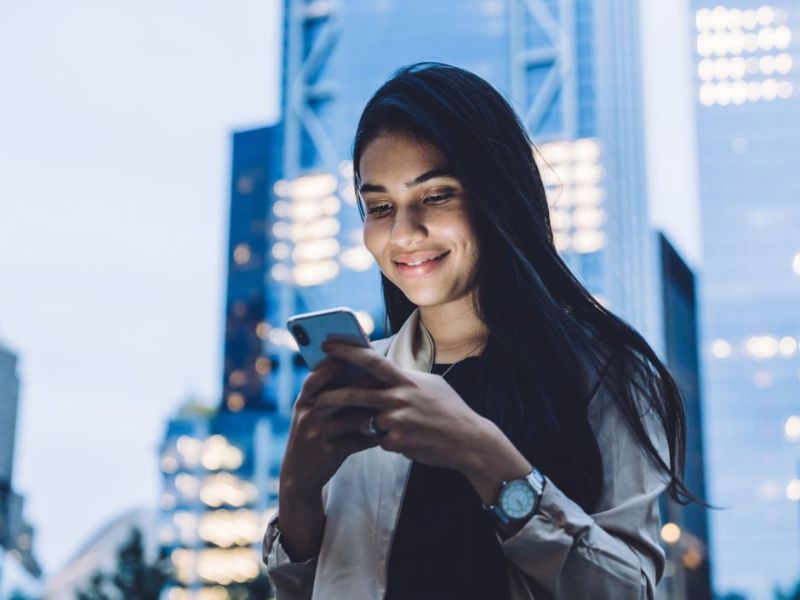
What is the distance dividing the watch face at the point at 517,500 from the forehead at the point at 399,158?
0.42m

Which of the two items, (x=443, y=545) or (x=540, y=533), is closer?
(x=540, y=533)

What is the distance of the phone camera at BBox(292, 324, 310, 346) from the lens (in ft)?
3.90

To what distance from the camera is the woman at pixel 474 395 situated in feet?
4.30

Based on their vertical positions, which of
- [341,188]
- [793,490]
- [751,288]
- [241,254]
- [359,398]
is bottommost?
[793,490]

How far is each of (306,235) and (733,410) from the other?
28.3 meters

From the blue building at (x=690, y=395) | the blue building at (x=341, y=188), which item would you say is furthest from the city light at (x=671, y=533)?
the blue building at (x=341, y=188)

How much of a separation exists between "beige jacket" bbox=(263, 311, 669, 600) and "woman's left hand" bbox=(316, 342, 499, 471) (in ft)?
0.36

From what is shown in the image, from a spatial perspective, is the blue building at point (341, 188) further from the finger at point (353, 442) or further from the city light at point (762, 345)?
the finger at point (353, 442)

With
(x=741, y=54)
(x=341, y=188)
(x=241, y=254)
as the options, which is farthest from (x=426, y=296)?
(x=741, y=54)

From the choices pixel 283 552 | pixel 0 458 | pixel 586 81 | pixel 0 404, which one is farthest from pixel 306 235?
pixel 283 552

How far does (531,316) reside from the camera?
4.57 feet

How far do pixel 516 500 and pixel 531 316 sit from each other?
292mm

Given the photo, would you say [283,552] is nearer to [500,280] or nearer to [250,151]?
[500,280]

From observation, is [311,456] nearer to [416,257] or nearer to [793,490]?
[416,257]
